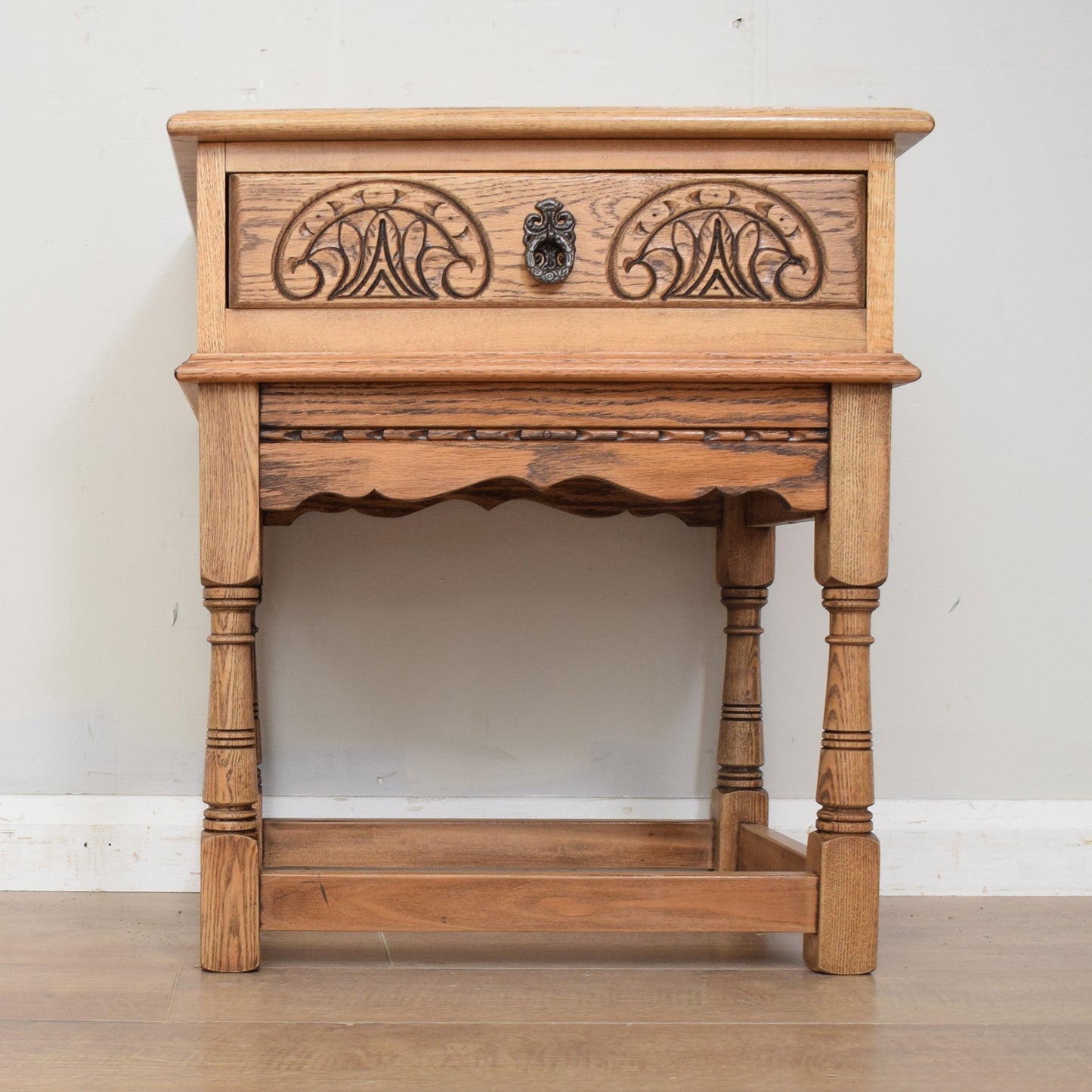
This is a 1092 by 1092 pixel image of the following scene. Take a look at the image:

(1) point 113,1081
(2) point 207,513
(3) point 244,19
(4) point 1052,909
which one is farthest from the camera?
(3) point 244,19

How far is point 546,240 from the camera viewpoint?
1.20 metres

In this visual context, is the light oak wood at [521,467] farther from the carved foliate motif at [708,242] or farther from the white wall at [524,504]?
the white wall at [524,504]

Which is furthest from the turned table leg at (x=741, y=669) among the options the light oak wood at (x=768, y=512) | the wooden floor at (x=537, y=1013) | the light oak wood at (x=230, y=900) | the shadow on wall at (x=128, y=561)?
the shadow on wall at (x=128, y=561)

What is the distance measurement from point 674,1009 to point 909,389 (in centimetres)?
108

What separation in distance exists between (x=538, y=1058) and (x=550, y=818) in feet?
2.52

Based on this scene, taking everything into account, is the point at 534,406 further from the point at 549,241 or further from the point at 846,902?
the point at 846,902

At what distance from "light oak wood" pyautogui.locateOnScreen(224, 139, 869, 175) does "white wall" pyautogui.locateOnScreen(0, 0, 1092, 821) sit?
1.88ft

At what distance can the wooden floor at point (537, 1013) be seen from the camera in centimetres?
91

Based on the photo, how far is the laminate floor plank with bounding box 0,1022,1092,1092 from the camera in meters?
0.89

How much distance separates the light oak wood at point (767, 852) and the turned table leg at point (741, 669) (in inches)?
1.6

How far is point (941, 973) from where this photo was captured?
123 cm

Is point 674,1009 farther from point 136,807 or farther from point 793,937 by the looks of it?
point 136,807

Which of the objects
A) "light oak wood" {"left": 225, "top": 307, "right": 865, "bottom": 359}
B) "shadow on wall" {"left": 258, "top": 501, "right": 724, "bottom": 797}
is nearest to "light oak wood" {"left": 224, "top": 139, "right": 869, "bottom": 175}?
"light oak wood" {"left": 225, "top": 307, "right": 865, "bottom": 359}

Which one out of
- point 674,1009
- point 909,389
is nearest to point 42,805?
point 674,1009
